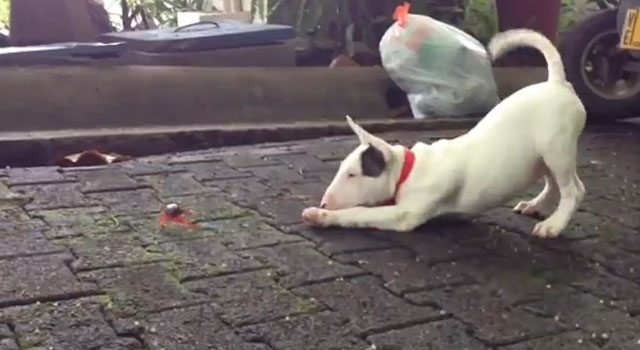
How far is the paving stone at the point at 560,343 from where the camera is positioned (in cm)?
212

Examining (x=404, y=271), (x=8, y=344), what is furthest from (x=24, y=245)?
(x=404, y=271)

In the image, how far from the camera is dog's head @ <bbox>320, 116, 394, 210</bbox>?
2918 millimetres

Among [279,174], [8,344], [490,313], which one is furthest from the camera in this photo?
[279,174]

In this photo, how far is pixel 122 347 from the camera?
2.06m

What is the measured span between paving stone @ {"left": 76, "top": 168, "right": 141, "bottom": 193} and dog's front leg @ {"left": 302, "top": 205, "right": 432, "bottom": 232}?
2.76ft

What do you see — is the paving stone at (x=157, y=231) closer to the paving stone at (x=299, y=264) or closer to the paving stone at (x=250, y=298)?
the paving stone at (x=299, y=264)

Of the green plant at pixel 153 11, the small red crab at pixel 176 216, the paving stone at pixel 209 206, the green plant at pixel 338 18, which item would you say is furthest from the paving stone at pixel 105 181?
the green plant at pixel 153 11

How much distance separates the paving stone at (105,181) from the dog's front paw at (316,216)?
76 centimetres

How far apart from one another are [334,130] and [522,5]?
2.15 meters

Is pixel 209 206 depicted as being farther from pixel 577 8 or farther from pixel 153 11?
pixel 577 8

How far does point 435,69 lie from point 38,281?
3186mm

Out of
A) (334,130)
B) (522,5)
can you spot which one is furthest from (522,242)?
(522,5)

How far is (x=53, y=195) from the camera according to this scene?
10.9ft

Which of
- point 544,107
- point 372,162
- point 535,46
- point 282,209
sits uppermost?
point 535,46
